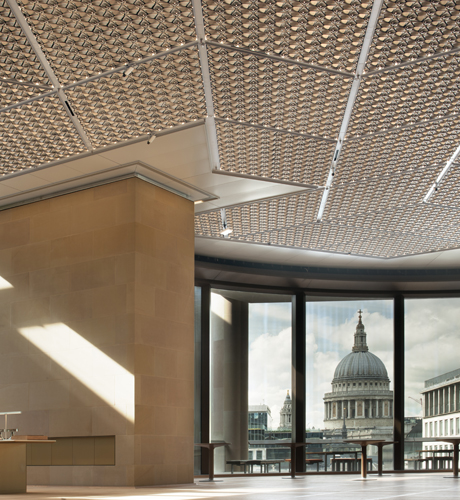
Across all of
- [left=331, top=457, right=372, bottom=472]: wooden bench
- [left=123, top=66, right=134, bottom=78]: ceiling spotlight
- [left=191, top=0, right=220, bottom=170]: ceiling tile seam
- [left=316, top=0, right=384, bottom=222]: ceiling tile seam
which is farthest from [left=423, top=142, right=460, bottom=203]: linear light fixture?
[left=331, top=457, right=372, bottom=472]: wooden bench

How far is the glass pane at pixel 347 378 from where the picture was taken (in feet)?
53.8

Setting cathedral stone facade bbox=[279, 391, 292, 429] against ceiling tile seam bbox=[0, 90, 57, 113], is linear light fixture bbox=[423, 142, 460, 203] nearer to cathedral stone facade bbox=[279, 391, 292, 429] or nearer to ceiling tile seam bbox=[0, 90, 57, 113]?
ceiling tile seam bbox=[0, 90, 57, 113]

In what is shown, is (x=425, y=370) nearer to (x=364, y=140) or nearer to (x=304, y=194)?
(x=304, y=194)

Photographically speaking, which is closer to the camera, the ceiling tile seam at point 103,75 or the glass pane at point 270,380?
the ceiling tile seam at point 103,75

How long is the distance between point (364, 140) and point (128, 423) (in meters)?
5.35

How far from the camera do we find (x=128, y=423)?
31.0ft

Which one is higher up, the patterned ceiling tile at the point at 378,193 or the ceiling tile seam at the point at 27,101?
the ceiling tile seam at the point at 27,101

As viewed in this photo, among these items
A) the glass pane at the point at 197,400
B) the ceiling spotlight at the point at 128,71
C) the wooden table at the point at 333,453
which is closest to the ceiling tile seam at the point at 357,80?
the ceiling spotlight at the point at 128,71

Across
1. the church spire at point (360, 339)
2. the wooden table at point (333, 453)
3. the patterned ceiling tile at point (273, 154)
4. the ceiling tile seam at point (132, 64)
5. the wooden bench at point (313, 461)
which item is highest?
the ceiling tile seam at point (132, 64)

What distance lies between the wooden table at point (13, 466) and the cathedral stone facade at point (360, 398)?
9528 millimetres

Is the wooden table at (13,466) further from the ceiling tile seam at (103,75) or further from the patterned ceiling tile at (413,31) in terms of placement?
the patterned ceiling tile at (413,31)

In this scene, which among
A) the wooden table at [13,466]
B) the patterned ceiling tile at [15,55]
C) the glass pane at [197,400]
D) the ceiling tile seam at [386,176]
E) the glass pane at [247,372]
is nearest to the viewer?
the patterned ceiling tile at [15,55]

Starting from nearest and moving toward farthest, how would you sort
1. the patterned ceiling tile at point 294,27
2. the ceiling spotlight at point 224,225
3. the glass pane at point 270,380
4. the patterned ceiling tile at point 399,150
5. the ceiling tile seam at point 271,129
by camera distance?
1. the patterned ceiling tile at point 294,27
2. the ceiling tile seam at point 271,129
3. the patterned ceiling tile at point 399,150
4. the ceiling spotlight at point 224,225
5. the glass pane at point 270,380

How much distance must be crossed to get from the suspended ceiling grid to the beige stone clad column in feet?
4.00
